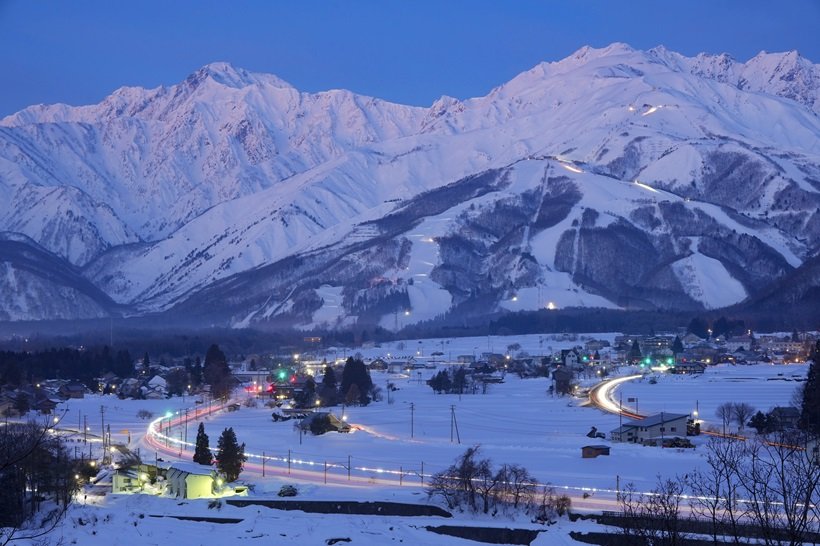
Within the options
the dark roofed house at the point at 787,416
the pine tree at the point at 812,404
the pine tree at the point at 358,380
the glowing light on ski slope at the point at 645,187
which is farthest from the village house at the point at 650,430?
the glowing light on ski slope at the point at 645,187

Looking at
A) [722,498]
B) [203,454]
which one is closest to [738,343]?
[203,454]

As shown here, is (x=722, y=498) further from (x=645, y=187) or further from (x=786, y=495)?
(x=645, y=187)

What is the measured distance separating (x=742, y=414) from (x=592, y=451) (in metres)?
9.00

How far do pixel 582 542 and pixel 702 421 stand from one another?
2251cm

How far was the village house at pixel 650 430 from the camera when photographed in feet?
135

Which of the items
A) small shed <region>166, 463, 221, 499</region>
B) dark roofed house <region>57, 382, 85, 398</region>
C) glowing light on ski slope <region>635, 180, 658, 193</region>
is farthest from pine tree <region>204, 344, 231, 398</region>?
glowing light on ski slope <region>635, 180, 658, 193</region>

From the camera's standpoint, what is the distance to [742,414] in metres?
43.7

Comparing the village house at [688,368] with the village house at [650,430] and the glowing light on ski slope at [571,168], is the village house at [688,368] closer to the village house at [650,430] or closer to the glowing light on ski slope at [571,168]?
the village house at [650,430]

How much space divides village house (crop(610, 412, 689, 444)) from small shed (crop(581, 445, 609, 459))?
384 centimetres

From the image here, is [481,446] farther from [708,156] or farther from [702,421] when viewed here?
[708,156]

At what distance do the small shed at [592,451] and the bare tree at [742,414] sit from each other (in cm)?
760

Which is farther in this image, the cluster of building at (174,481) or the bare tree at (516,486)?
the cluster of building at (174,481)

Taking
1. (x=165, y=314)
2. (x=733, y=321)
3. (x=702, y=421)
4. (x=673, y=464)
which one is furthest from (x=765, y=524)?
(x=165, y=314)

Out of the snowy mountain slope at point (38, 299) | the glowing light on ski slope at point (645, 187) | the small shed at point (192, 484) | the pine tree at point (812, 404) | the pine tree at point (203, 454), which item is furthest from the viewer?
the snowy mountain slope at point (38, 299)
